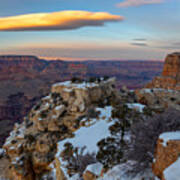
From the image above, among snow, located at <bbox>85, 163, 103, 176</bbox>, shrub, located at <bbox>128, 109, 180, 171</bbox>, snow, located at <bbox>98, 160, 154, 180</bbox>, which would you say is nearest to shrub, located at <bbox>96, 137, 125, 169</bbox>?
snow, located at <bbox>85, 163, 103, 176</bbox>

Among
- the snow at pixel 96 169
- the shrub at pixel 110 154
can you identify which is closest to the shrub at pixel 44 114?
the shrub at pixel 110 154

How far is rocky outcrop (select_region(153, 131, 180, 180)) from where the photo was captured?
463cm

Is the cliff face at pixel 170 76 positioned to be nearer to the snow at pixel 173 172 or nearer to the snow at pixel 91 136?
the snow at pixel 91 136

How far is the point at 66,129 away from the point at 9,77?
15600cm

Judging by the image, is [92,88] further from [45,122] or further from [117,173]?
[117,173]

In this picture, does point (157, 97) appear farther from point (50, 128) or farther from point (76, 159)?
point (76, 159)

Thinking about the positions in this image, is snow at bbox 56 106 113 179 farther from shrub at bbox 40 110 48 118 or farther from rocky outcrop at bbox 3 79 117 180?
shrub at bbox 40 110 48 118

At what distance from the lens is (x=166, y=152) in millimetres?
4816

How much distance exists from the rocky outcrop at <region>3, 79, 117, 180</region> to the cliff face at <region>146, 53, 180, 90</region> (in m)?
37.2

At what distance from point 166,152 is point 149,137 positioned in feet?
5.22

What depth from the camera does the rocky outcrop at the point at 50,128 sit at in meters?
22.7

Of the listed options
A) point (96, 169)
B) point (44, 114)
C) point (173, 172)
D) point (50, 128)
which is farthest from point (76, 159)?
point (44, 114)

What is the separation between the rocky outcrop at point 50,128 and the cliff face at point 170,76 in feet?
122

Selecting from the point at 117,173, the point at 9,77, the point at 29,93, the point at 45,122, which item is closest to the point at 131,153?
the point at 117,173
